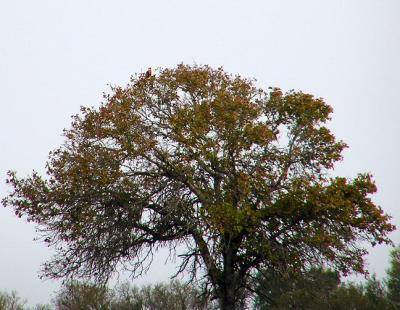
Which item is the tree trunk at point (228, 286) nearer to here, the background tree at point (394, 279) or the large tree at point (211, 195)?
the large tree at point (211, 195)

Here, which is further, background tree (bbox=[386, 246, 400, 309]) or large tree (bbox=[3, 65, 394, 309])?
background tree (bbox=[386, 246, 400, 309])

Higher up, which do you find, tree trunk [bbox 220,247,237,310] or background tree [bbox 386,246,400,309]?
background tree [bbox 386,246,400,309]

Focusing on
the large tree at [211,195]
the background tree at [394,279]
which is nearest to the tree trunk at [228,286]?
the large tree at [211,195]

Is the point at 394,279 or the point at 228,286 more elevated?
the point at 394,279

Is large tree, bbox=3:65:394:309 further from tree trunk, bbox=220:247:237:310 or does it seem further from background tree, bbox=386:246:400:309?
background tree, bbox=386:246:400:309

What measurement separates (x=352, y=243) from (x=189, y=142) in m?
7.26

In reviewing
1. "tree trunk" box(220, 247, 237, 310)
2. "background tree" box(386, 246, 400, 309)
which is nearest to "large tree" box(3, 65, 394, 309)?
"tree trunk" box(220, 247, 237, 310)

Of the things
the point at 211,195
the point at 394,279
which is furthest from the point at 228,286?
the point at 394,279

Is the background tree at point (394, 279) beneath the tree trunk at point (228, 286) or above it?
above

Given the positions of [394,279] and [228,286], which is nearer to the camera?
[228,286]

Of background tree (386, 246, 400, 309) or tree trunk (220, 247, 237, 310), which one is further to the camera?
background tree (386, 246, 400, 309)

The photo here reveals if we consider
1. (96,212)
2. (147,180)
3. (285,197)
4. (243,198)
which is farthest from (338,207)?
(96,212)

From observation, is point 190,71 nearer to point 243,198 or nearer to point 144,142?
point 144,142

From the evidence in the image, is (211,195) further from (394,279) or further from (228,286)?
(394,279)
